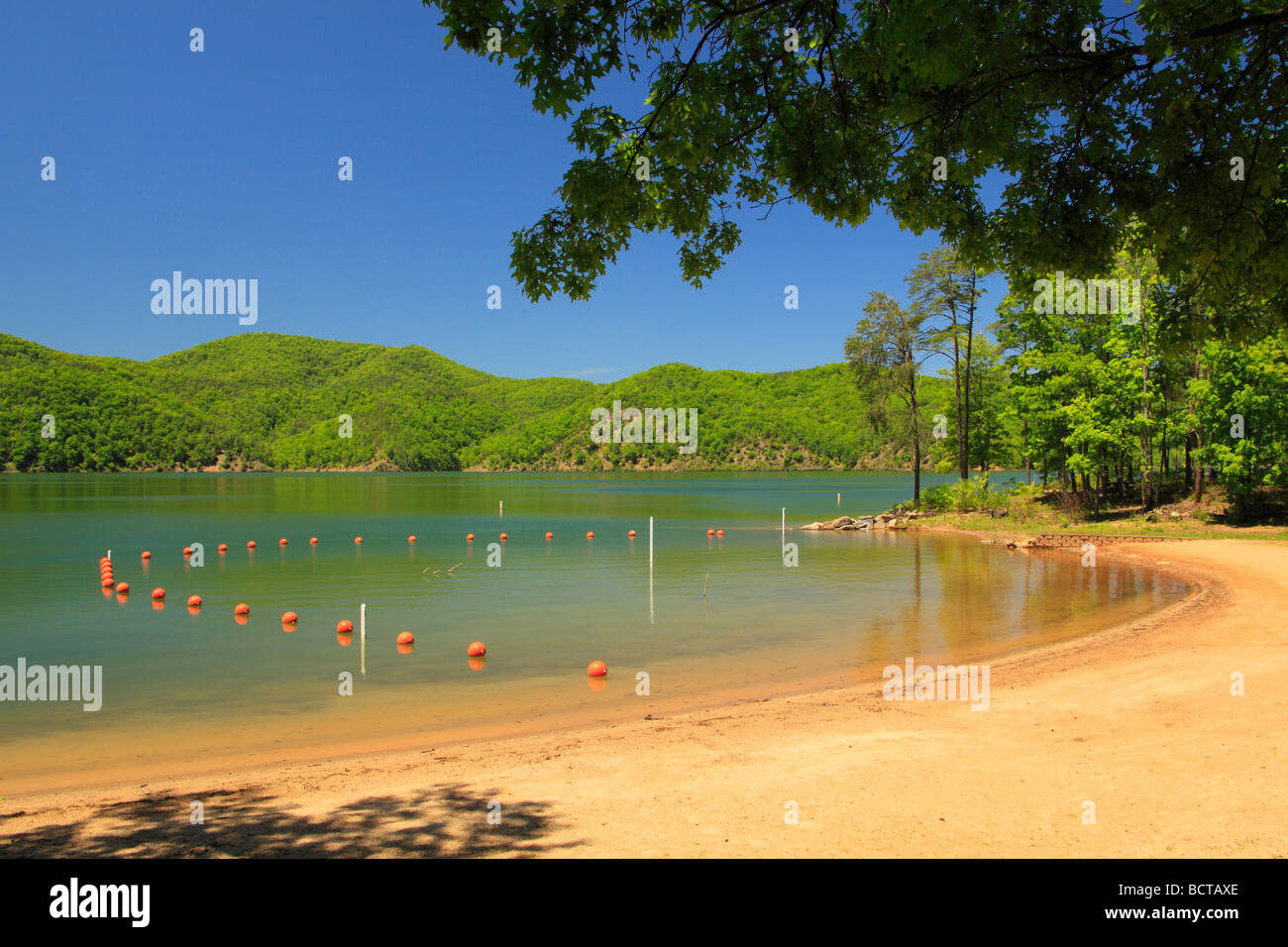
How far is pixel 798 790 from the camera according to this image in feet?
25.6

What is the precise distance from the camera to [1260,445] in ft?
108

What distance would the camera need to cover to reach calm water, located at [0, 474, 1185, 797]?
12023 millimetres

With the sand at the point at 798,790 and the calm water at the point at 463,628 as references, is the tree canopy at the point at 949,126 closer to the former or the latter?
the sand at the point at 798,790

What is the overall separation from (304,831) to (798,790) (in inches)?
173

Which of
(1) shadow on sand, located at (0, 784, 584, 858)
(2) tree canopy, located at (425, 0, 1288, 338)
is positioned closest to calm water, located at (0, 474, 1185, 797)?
(1) shadow on sand, located at (0, 784, 584, 858)

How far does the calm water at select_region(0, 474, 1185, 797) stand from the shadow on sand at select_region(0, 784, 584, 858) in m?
A: 2.91

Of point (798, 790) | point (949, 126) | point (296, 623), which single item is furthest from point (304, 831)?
point (296, 623)

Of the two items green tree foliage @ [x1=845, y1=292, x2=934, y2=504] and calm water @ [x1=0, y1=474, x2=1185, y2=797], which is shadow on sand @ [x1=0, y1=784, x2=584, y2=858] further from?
green tree foliage @ [x1=845, y1=292, x2=934, y2=504]

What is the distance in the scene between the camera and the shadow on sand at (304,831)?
6.44 m

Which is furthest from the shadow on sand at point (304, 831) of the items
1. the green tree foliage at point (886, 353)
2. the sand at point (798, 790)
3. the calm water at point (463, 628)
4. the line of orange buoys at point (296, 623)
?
the green tree foliage at point (886, 353)

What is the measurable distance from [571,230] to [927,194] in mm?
4288

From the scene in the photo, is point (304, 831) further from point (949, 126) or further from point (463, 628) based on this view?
point (463, 628)

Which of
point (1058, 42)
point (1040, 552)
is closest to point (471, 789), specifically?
point (1058, 42)
